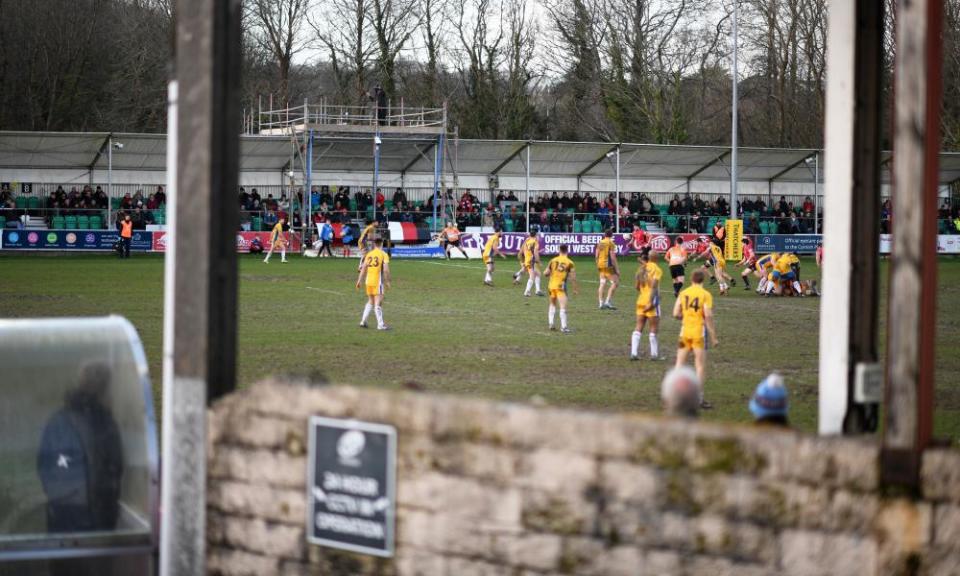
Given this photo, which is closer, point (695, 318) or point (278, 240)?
point (695, 318)

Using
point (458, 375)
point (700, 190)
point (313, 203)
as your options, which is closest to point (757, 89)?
point (700, 190)

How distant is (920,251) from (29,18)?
2305 inches

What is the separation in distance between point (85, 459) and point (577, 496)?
3415mm

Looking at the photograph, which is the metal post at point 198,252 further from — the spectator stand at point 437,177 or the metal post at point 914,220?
the spectator stand at point 437,177

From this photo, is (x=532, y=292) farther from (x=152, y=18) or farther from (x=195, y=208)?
(x=152, y=18)

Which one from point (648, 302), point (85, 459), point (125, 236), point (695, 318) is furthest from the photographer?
point (125, 236)

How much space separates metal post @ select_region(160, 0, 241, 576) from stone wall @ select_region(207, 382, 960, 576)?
0.57ft

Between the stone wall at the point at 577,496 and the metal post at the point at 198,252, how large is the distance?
175 mm

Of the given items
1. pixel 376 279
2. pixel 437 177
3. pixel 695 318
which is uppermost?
pixel 437 177

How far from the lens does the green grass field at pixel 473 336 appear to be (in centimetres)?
1653

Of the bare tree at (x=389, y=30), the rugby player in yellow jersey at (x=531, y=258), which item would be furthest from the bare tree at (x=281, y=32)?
the rugby player in yellow jersey at (x=531, y=258)

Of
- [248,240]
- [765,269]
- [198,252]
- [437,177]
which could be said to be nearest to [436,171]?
[437,177]

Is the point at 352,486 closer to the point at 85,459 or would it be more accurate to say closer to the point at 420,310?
the point at 85,459

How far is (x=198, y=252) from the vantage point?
691cm
